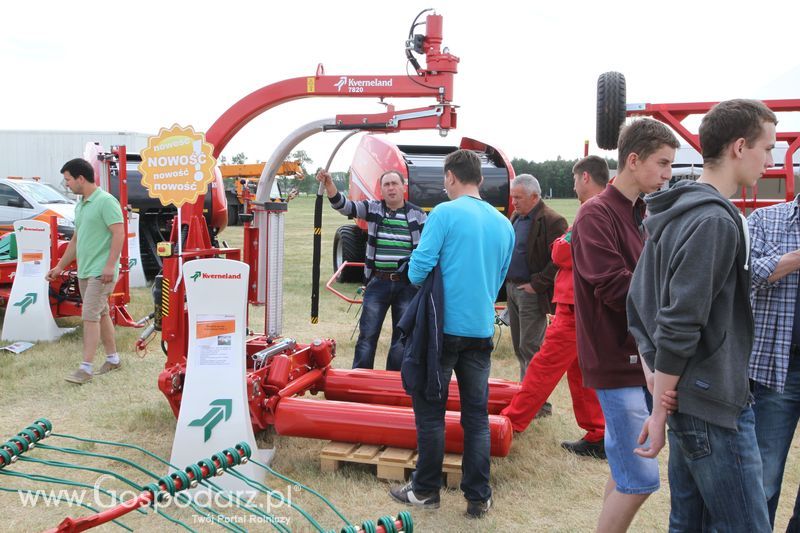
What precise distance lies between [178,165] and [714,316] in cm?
379

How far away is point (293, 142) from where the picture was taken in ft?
16.0

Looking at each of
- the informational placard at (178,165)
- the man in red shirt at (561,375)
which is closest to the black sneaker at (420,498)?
the man in red shirt at (561,375)

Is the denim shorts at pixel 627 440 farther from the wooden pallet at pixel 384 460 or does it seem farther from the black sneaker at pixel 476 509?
the wooden pallet at pixel 384 460

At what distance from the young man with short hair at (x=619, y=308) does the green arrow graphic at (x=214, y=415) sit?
7.26 feet

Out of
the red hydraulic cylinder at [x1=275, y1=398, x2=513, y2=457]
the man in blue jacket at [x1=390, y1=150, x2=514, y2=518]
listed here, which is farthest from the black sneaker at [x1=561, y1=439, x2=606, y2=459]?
the man in blue jacket at [x1=390, y1=150, x2=514, y2=518]

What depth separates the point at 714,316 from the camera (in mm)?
1877

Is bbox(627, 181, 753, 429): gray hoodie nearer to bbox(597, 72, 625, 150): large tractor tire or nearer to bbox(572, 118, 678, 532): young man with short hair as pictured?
bbox(572, 118, 678, 532): young man with short hair

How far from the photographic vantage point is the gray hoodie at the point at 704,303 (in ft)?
5.94

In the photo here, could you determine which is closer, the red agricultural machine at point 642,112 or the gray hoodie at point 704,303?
the gray hoodie at point 704,303

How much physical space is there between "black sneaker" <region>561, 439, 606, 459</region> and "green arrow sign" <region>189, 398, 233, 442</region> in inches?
88.7

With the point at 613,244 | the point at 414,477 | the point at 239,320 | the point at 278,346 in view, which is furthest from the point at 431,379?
the point at 278,346

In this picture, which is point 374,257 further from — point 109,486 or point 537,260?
point 109,486

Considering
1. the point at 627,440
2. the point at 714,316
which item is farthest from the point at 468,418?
the point at 714,316

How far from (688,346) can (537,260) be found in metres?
3.48
